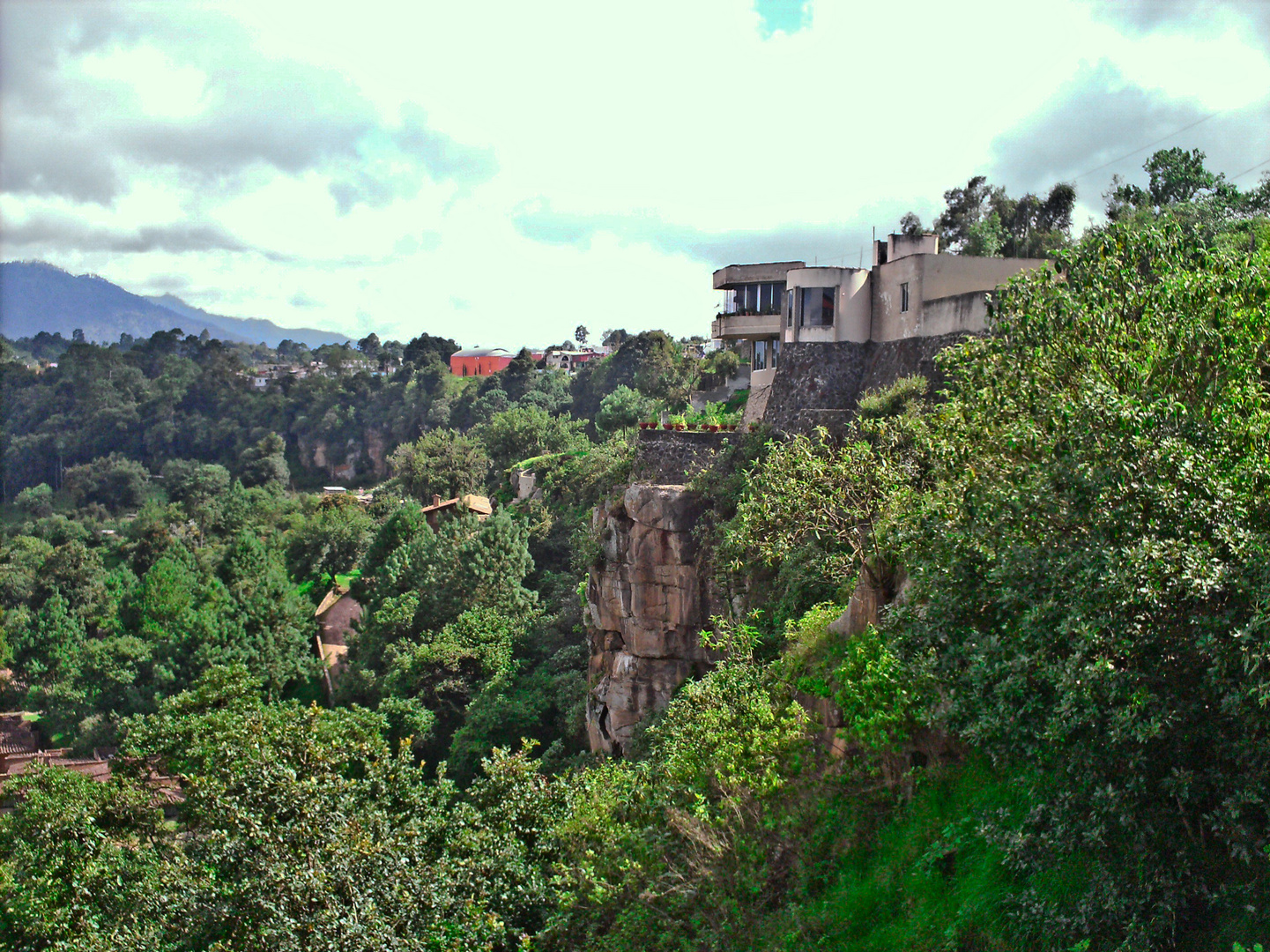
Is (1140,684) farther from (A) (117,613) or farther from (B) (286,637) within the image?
(A) (117,613)

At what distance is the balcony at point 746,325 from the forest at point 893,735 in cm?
694

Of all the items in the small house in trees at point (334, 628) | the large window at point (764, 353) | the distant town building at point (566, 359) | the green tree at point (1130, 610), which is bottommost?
the small house in trees at point (334, 628)

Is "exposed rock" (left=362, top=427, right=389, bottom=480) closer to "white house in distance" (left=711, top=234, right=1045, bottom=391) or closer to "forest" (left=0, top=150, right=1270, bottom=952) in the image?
"forest" (left=0, top=150, right=1270, bottom=952)

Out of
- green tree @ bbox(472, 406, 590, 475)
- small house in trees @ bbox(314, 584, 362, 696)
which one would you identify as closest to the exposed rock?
green tree @ bbox(472, 406, 590, 475)

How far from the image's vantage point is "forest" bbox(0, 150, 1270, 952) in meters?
7.52

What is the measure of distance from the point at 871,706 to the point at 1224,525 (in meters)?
5.24

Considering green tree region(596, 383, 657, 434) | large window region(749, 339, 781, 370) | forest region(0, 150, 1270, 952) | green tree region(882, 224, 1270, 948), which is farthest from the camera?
green tree region(596, 383, 657, 434)

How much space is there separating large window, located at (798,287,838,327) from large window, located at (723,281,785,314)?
16.6 feet

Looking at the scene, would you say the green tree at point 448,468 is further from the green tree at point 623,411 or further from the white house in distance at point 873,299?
the white house in distance at point 873,299

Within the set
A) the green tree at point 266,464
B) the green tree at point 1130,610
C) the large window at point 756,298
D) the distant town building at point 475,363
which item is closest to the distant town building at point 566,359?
the distant town building at point 475,363

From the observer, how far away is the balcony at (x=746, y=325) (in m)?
31.7

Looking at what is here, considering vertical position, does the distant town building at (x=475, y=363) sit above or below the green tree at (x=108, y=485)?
above

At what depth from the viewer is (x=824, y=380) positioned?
1055 inches

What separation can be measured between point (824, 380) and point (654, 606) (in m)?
8.50
